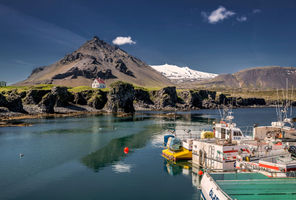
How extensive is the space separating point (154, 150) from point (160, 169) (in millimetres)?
14172

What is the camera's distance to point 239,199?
693 inches

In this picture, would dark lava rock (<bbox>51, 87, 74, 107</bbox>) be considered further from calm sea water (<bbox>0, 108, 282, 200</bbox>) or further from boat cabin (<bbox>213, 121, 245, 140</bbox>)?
boat cabin (<bbox>213, 121, 245, 140</bbox>)

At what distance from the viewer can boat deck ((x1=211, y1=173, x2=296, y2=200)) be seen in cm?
1802

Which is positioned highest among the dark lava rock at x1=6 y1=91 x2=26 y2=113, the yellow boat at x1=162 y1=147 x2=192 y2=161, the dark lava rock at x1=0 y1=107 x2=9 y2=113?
the dark lava rock at x1=6 y1=91 x2=26 y2=113

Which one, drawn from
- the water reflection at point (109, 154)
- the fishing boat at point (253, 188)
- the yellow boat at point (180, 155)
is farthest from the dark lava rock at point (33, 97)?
the fishing boat at point (253, 188)

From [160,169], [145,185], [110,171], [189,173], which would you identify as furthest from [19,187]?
[189,173]

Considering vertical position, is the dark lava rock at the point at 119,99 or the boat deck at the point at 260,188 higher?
the dark lava rock at the point at 119,99

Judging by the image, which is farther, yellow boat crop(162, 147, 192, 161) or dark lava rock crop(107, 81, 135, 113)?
dark lava rock crop(107, 81, 135, 113)

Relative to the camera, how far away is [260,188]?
18344 millimetres

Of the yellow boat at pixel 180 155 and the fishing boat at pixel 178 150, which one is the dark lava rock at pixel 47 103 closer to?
the fishing boat at pixel 178 150

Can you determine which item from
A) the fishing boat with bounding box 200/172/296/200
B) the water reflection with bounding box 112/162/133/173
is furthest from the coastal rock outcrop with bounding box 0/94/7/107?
the fishing boat with bounding box 200/172/296/200

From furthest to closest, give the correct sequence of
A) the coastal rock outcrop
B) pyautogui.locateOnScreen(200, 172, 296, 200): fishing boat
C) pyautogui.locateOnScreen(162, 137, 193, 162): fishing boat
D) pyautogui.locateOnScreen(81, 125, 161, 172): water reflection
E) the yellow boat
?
the coastal rock outcrop
pyautogui.locateOnScreen(81, 125, 161, 172): water reflection
pyautogui.locateOnScreen(162, 137, 193, 162): fishing boat
the yellow boat
pyautogui.locateOnScreen(200, 172, 296, 200): fishing boat

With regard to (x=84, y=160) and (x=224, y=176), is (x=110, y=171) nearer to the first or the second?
(x=84, y=160)

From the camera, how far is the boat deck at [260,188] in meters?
18.0
